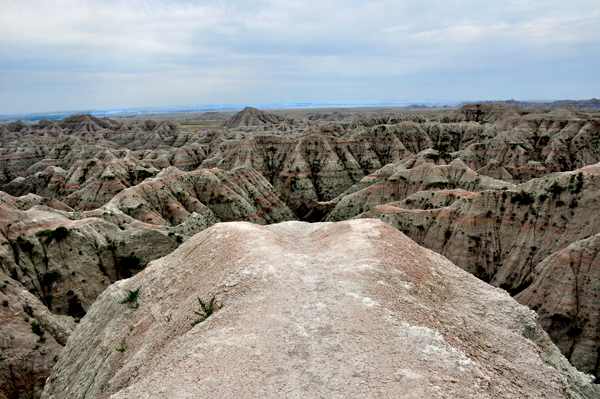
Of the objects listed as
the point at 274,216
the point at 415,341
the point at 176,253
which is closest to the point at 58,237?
the point at 176,253

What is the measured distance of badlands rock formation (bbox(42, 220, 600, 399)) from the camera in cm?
859

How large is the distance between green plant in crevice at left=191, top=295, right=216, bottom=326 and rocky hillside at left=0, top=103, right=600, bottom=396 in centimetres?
1494

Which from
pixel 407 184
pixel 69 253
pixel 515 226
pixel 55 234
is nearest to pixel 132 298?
pixel 69 253

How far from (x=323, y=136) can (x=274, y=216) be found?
34.4m

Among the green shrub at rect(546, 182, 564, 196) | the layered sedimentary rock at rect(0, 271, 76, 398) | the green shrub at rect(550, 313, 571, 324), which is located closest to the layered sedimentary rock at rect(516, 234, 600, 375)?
the green shrub at rect(550, 313, 571, 324)

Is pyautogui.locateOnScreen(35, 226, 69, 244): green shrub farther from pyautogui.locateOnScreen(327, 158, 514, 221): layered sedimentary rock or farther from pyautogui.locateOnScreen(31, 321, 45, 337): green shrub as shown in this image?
pyautogui.locateOnScreen(327, 158, 514, 221): layered sedimentary rock

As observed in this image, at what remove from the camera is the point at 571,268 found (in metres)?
26.5

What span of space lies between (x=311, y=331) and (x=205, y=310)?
4.52m

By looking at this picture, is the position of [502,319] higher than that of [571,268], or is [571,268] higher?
[502,319]

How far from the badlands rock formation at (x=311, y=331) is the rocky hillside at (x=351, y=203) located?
10791mm

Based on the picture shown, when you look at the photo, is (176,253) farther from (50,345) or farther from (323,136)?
(323,136)

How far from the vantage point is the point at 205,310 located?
1269 cm

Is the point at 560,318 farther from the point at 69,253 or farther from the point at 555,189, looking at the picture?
the point at 69,253

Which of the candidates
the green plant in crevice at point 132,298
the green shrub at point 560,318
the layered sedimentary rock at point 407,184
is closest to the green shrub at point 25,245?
the green plant in crevice at point 132,298
